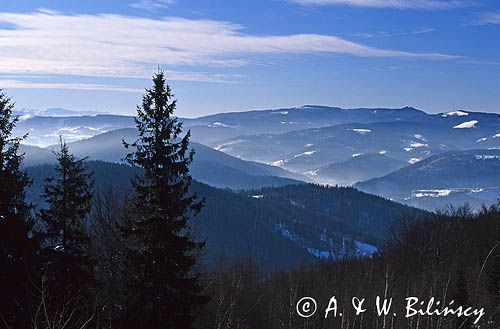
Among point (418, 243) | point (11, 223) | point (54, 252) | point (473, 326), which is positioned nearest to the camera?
point (473, 326)

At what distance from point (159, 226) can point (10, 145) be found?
26.6 ft

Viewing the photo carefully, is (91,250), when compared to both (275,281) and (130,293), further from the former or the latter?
(275,281)

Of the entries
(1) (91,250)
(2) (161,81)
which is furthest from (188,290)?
(1) (91,250)

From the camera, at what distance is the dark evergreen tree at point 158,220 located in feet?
61.1

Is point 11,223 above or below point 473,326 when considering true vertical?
above

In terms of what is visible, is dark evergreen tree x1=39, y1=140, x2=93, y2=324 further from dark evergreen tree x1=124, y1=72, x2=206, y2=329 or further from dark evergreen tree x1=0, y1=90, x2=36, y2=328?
dark evergreen tree x1=124, y1=72, x2=206, y2=329

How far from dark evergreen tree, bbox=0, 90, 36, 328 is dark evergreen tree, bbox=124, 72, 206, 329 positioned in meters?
3.31

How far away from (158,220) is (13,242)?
15.7 ft

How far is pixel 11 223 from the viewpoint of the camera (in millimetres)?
18625

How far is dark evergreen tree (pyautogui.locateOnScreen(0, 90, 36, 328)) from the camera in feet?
55.7

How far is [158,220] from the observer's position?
18.7 meters
